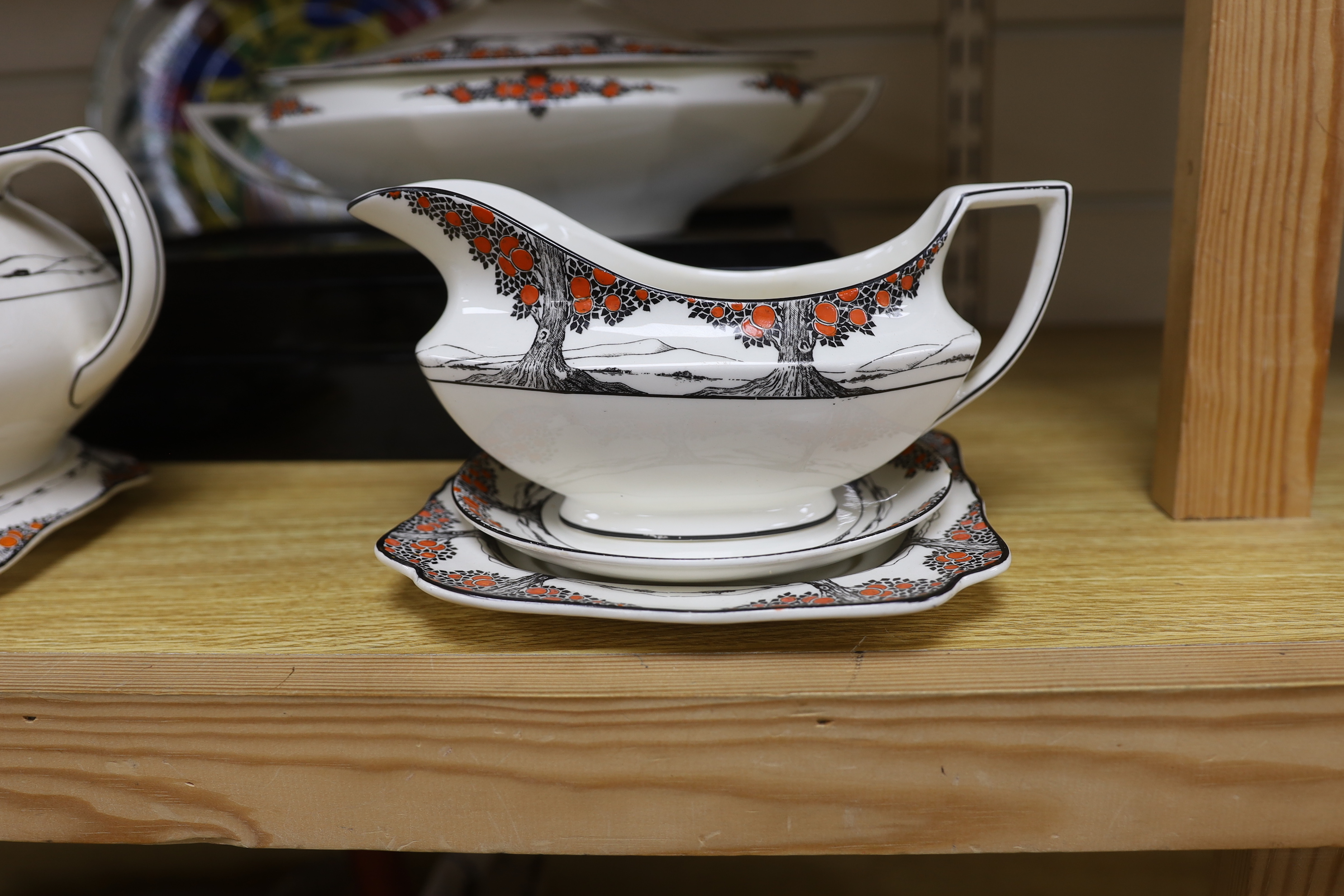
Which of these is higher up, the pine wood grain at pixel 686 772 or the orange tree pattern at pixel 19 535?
the orange tree pattern at pixel 19 535

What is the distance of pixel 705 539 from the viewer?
367 millimetres

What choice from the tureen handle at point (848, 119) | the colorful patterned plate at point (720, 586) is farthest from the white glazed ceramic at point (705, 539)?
the tureen handle at point (848, 119)

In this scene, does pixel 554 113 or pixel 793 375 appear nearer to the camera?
pixel 793 375

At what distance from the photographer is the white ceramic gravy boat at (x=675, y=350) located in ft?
1.09

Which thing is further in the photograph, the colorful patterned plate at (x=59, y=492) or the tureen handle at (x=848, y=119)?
the tureen handle at (x=848, y=119)

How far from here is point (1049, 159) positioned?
82cm

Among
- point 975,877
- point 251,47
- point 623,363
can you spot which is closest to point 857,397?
point 623,363

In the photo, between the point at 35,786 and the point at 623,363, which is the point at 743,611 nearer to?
the point at 623,363

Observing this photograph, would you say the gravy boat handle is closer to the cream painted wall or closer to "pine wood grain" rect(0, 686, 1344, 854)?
"pine wood grain" rect(0, 686, 1344, 854)

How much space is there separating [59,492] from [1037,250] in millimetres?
453

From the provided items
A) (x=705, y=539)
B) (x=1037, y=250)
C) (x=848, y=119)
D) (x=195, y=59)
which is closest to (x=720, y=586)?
(x=705, y=539)

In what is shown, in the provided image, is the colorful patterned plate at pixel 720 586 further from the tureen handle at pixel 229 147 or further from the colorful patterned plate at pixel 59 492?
the tureen handle at pixel 229 147

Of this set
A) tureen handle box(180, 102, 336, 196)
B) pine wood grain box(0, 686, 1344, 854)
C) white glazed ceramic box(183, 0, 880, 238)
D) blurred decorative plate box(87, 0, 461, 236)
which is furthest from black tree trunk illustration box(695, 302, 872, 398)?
blurred decorative plate box(87, 0, 461, 236)

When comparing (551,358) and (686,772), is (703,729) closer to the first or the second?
(686,772)
